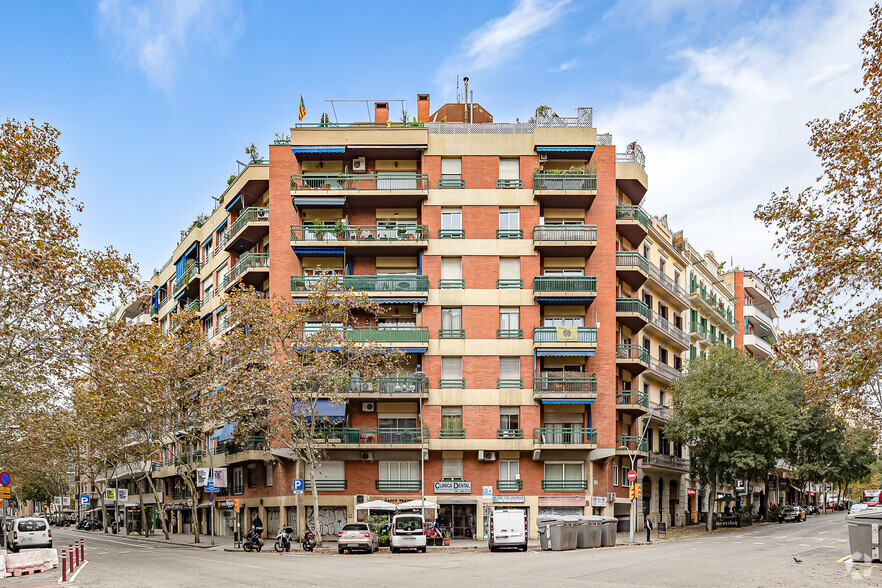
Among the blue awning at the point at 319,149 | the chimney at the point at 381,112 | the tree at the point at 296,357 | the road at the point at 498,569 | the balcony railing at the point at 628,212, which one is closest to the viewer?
the road at the point at 498,569

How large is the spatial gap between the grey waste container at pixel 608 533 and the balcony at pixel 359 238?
1815cm

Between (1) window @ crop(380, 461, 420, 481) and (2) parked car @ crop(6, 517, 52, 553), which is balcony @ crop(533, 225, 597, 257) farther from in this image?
(2) parked car @ crop(6, 517, 52, 553)

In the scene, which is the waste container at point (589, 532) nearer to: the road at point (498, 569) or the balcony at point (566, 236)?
the road at point (498, 569)

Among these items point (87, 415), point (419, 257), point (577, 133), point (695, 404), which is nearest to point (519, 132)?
point (577, 133)

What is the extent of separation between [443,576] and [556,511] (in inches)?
1072

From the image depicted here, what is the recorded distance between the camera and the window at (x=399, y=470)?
2069 inches

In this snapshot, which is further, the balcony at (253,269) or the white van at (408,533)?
the balcony at (253,269)

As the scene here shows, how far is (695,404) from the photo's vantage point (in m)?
55.3

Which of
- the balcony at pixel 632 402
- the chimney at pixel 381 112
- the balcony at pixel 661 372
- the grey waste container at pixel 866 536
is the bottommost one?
the grey waste container at pixel 866 536

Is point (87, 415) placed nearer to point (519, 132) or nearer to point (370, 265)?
point (370, 265)

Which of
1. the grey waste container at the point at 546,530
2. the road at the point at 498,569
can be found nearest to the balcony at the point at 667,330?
the grey waste container at the point at 546,530

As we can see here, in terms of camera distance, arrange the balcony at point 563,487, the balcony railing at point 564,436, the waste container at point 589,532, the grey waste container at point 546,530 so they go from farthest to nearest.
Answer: the balcony at point 563,487, the balcony railing at point 564,436, the waste container at point 589,532, the grey waste container at point 546,530

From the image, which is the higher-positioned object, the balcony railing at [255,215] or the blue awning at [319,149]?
the blue awning at [319,149]

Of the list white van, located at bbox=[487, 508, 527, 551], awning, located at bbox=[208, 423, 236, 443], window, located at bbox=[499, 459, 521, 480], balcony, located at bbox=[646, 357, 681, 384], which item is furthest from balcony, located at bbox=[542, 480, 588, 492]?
awning, located at bbox=[208, 423, 236, 443]
